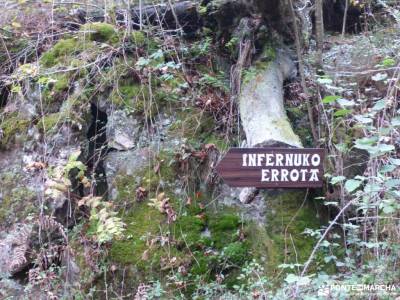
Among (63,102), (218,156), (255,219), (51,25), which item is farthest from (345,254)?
(51,25)

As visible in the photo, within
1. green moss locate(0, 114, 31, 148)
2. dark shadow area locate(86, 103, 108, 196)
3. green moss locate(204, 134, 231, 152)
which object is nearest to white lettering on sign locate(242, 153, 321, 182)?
green moss locate(204, 134, 231, 152)

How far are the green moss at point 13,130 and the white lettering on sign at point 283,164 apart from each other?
95.3 inches

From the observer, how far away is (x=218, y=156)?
4.18m

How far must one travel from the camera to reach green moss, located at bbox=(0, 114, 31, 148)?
4.76m

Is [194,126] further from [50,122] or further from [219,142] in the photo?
[50,122]

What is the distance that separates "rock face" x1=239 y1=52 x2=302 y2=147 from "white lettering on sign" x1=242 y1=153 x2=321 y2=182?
35 cm

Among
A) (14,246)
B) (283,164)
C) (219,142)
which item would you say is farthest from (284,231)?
(14,246)

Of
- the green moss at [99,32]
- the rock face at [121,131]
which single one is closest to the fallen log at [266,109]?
the rock face at [121,131]

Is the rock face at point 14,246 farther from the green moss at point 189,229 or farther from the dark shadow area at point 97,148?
the green moss at point 189,229

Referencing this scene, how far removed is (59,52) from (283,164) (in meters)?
2.92

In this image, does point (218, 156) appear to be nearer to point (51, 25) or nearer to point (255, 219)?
point (255, 219)

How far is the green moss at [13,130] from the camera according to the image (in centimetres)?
476

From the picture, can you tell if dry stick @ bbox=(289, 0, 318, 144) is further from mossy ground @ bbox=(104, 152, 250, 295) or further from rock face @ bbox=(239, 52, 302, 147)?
mossy ground @ bbox=(104, 152, 250, 295)

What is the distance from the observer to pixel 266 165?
3477 mm
